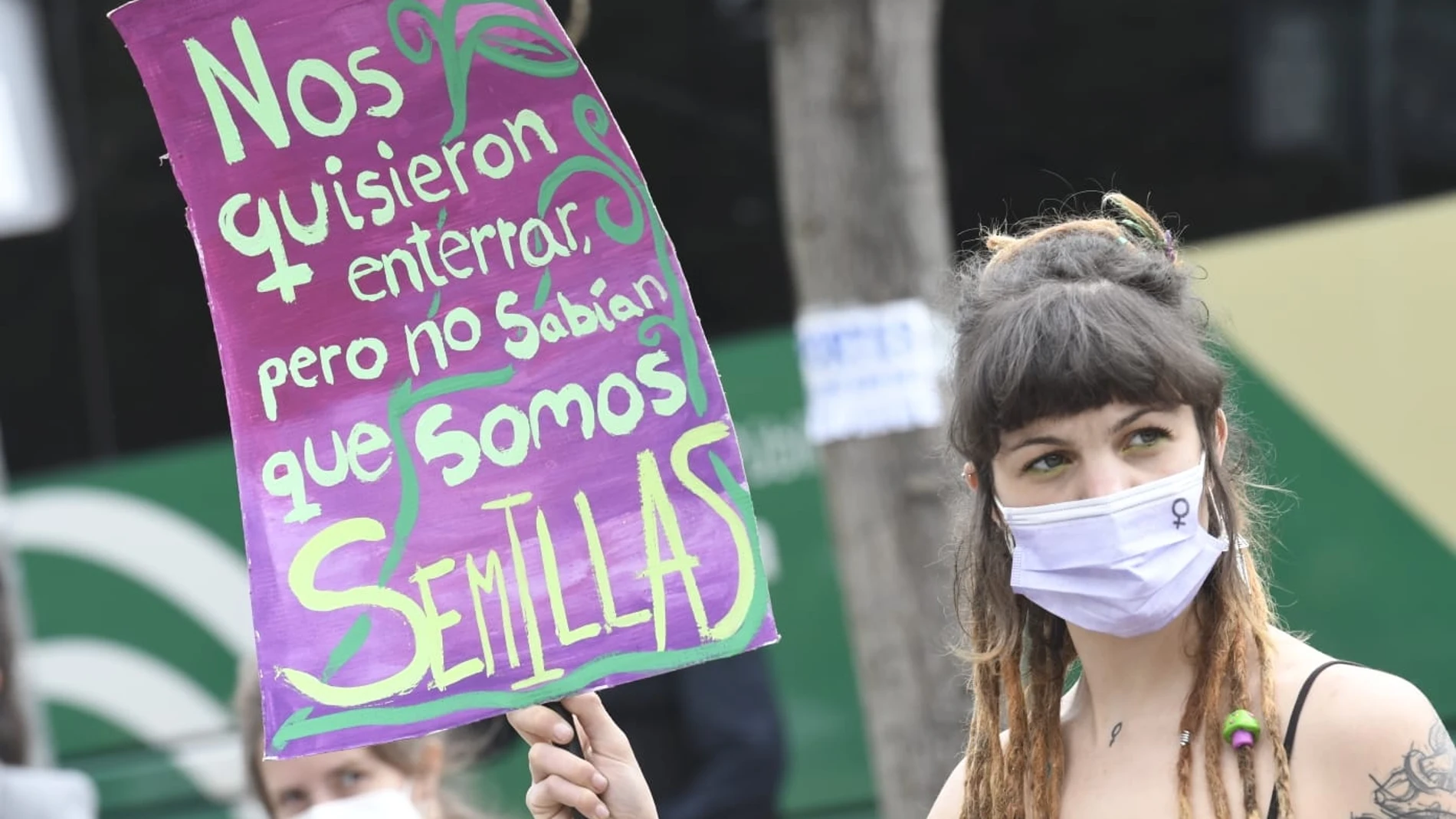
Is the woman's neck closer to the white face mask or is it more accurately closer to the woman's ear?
the woman's ear

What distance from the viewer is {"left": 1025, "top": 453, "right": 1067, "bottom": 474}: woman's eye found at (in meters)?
2.15

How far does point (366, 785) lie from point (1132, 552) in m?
1.84

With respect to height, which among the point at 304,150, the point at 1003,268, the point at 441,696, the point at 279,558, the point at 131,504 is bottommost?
the point at 131,504

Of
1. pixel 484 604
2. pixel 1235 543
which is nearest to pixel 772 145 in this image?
Answer: pixel 484 604

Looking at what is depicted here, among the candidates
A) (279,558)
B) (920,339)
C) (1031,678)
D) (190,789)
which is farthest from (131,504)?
(1031,678)

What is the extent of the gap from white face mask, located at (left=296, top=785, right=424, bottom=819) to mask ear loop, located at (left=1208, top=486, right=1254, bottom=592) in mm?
1768

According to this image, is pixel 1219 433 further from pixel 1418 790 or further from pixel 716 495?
pixel 716 495

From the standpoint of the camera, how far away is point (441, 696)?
227 centimetres

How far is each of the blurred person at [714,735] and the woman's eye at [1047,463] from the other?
230 cm

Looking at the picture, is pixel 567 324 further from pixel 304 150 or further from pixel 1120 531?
pixel 1120 531

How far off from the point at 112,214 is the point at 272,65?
383cm

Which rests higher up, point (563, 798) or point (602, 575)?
point (602, 575)

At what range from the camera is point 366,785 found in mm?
3473

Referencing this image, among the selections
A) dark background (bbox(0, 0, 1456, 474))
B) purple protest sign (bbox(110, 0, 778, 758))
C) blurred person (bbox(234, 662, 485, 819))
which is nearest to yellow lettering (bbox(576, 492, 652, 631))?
purple protest sign (bbox(110, 0, 778, 758))
